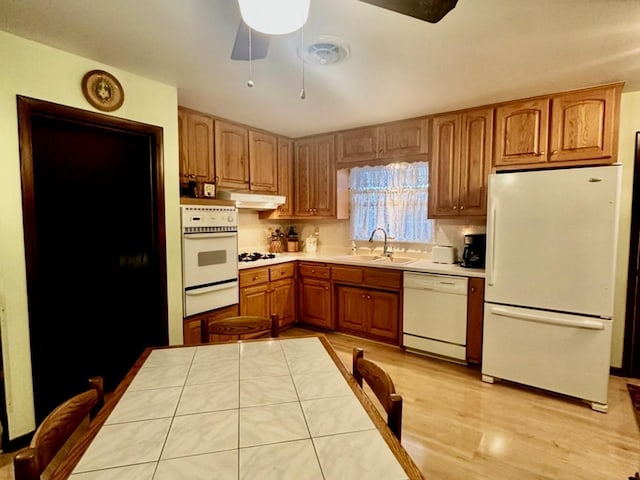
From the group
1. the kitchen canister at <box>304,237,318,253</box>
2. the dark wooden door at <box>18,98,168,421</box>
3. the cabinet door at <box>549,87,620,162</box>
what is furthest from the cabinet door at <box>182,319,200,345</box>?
the cabinet door at <box>549,87,620,162</box>

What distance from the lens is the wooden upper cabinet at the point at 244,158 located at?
338 cm

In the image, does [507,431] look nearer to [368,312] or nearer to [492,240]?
[492,240]

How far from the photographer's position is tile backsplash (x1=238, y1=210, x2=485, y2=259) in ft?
11.6

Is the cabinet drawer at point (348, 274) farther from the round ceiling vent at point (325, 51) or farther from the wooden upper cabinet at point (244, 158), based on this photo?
the round ceiling vent at point (325, 51)

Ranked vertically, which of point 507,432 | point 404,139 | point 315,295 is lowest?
point 507,432

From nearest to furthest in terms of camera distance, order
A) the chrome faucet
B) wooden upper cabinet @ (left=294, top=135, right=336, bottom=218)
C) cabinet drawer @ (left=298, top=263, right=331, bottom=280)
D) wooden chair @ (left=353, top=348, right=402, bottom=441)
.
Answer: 1. wooden chair @ (left=353, top=348, right=402, bottom=441)
2. cabinet drawer @ (left=298, top=263, right=331, bottom=280)
3. the chrome faucet
4. wooden upper cabinet @ (left=294, top=135, right=336, bottom=218)

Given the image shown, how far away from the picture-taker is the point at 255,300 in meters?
3.50

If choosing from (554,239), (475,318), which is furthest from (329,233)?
(554,239)

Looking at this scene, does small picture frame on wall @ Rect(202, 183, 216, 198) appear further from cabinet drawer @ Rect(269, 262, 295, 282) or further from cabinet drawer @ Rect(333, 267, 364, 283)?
cabinet drawer @ Rect(333, 267, 364, 283)

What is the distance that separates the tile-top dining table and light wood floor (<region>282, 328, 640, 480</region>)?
3.82ft

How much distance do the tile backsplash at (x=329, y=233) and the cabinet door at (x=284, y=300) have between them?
0.72m

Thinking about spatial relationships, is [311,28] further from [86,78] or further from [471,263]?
[471,263]

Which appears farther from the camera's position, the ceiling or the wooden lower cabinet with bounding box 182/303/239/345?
the wooden lower cabinet with bounding box 182/303/239/345

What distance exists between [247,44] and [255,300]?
99.2 inches
